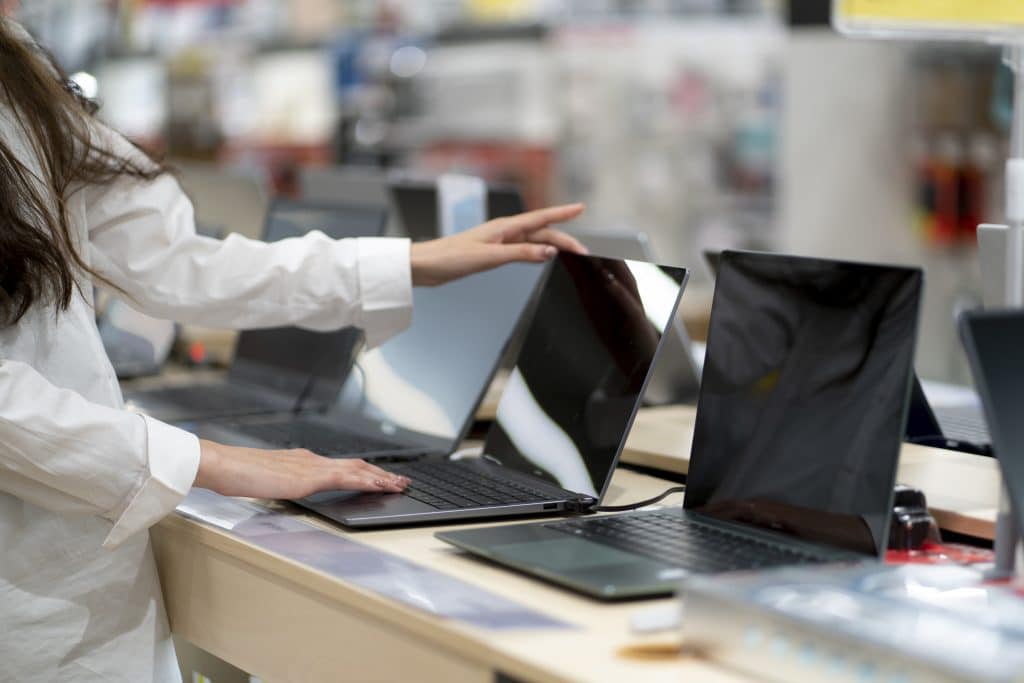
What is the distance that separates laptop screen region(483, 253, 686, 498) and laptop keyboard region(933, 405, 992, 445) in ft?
1.49

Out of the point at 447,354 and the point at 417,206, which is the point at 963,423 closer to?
the point at 447,354

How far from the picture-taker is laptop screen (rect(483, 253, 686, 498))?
5.35 feet

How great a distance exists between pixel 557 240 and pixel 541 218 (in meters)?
0.04

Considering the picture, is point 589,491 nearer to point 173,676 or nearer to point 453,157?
point 173,676

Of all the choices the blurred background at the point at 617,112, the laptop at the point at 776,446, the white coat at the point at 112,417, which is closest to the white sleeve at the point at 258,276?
the white coat at the point at 112,417

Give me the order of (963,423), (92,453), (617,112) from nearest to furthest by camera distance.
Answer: (92,453), (963,423), (617,112)

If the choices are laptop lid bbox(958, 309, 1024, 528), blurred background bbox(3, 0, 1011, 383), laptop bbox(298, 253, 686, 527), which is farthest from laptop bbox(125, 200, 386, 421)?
laptop lid bbox(958, 309, 1024, 528)

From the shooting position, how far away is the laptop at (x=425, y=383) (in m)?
1.97

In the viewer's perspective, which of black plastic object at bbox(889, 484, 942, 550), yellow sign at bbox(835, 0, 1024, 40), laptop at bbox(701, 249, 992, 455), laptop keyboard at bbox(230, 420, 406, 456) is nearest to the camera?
black plastic object at bbox(889, 484, 942, 550)

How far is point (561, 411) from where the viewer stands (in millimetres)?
1730

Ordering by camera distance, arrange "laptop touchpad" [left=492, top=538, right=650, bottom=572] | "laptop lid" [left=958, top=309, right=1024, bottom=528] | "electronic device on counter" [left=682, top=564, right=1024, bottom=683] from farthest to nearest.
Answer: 1. "laptop touchpad" [left=492, top=538, right=650, bottom=572]
2. "laptop lid" [left=958, top=309, right=1024, bottom=528]
3. "electronic device on counter" [left=682, top=564, right=1024, bottom=683]

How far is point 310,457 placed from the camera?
161 centimetres

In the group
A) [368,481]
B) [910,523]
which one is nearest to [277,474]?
[368,481]

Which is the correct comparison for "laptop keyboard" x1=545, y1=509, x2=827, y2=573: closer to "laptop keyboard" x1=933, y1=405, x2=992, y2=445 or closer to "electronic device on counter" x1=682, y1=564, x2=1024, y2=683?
"electronic device on counter" x1=682, y1=564, x2=1024, y2=683
